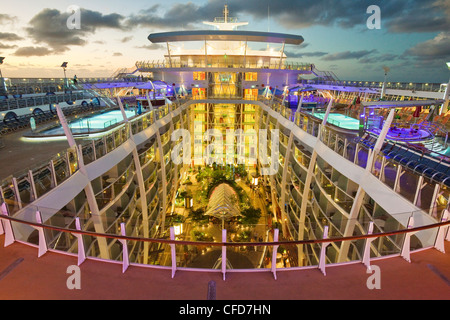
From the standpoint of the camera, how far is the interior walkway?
3.86 metres

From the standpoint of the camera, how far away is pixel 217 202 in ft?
54.0

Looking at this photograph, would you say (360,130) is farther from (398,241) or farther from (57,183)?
(57,183)

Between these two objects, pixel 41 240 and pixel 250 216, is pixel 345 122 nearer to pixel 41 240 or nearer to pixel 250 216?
pixel 250 216

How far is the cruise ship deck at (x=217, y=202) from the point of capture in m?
4.13

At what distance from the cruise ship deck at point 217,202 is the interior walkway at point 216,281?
2 centimetres

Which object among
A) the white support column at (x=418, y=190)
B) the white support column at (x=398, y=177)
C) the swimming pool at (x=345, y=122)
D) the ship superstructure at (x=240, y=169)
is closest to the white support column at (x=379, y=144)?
the ship superstructure at (x=240, y=169)

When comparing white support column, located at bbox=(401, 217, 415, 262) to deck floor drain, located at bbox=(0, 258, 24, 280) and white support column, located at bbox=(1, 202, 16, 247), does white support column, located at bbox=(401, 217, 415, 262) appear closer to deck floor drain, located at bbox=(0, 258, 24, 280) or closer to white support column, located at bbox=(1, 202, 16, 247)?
deck floor drain, located at bbox=(0, 258, 24, 280)

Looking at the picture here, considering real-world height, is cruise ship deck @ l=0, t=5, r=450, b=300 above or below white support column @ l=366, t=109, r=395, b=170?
below

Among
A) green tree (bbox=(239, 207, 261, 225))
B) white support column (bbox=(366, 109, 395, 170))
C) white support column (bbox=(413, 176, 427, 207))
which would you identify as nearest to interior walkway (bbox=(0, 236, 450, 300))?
white support column (bbox=(413, 176, 427, 207))

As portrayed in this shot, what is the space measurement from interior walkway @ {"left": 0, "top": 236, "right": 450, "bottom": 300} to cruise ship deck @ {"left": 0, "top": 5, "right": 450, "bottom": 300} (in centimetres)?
2

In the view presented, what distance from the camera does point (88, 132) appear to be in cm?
1486

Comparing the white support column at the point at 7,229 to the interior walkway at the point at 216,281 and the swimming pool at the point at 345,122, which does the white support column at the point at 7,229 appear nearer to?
the interior walkway at the point at 216,281
